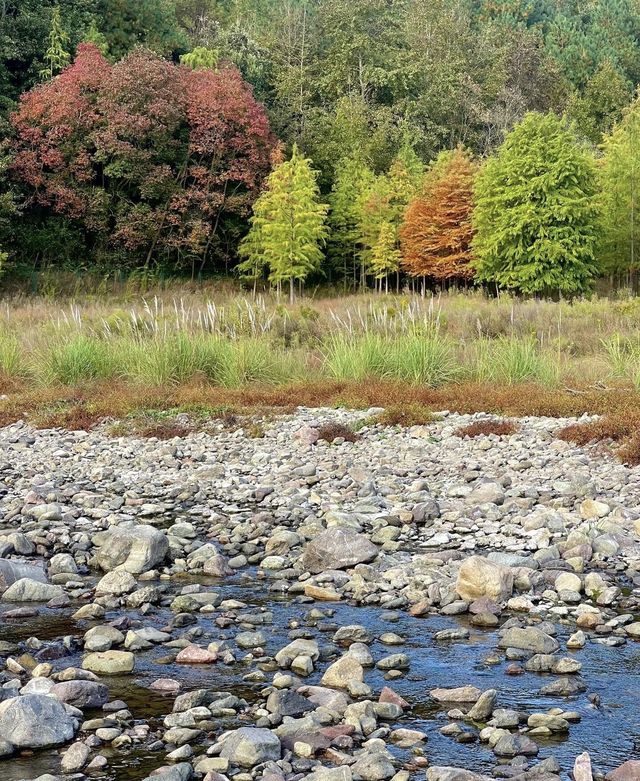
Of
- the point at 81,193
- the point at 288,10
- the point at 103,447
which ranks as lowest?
the point at 103,447

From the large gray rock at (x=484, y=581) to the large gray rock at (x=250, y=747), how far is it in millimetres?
2458

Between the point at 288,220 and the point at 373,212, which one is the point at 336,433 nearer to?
the point at 288,220

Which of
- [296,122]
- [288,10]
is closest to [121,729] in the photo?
[296,122]

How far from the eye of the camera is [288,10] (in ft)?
194

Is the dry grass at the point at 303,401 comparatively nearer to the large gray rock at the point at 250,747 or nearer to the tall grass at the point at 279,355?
the tall grass at the point at 279,355

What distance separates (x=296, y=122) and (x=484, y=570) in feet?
152

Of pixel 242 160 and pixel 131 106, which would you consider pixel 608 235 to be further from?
pixel 131 106

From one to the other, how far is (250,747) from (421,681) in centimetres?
127

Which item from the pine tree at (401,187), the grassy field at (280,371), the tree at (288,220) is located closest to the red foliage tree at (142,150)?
the tree at (288,220)

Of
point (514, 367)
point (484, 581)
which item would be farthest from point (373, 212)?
point (484, 581)

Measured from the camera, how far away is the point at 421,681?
505cm

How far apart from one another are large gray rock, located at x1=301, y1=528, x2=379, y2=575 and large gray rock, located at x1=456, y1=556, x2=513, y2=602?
0.98 m

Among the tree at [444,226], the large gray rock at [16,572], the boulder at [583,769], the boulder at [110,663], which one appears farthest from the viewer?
the tree at [444,226]

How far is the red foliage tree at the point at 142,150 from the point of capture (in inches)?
1463
